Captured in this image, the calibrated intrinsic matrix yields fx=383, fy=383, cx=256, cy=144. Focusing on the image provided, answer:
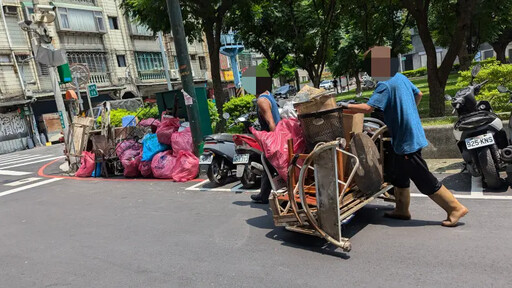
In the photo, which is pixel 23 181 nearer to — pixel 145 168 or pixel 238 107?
pixel 145 168

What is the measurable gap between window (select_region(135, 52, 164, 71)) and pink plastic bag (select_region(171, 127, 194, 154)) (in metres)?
26.2

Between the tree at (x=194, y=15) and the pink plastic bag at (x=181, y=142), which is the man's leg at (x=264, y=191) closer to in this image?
the pink plastic bag at (x=181, y=142)

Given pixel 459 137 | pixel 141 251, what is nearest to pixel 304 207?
pixel 141 251

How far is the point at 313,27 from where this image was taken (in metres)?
16.2

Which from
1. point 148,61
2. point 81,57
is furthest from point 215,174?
point 148,61

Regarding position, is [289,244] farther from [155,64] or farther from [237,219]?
[155,64]

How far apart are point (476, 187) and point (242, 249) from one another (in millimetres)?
3159

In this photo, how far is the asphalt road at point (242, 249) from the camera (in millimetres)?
3102

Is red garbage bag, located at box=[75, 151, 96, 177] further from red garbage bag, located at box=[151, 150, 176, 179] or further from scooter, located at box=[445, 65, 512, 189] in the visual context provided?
scooter, located at box=[445, 65, 512, 189]

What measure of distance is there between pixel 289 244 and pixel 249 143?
1830 mm

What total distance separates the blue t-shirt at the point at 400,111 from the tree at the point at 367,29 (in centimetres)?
46

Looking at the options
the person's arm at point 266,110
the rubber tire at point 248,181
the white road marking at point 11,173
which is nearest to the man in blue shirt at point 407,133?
the person's arm at point 266,110

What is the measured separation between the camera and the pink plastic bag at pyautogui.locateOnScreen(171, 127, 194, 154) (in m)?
7.90

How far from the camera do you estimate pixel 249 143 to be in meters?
5.37
